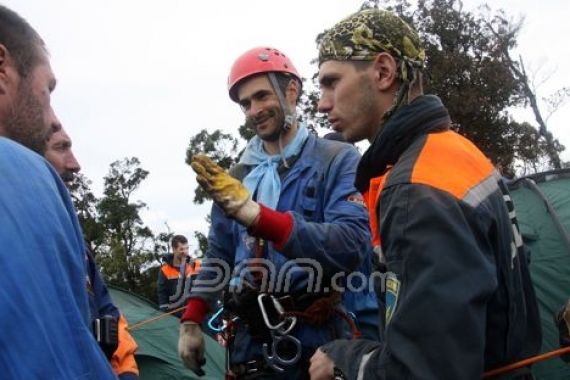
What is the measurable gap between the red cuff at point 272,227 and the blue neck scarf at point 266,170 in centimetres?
52

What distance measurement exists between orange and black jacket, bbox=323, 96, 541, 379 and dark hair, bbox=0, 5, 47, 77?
1081 mm

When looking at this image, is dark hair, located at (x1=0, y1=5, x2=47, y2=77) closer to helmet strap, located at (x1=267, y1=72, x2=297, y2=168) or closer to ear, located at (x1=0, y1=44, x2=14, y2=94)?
ear, located at (x1=0, y1=44, x2=14, y2=94)

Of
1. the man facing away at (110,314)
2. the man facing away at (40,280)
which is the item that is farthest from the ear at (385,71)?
the man facing away at (110,314)

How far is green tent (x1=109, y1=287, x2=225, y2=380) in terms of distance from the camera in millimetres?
6586

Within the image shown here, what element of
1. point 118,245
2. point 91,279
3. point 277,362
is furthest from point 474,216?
point 118,245

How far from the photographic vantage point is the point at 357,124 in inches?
97.3

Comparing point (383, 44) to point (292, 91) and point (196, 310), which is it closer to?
point (292, 91)

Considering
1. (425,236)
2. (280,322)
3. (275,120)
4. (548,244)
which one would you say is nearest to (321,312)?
(280,322)

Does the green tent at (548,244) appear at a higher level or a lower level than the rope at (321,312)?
lower

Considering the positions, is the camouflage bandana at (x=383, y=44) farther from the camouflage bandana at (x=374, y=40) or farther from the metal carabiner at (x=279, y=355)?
the metal carabiner at (x=279, y=355)

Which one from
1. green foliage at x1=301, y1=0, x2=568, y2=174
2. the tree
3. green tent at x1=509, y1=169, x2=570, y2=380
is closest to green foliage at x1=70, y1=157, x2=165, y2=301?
the tree

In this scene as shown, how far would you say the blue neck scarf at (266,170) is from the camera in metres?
3.50

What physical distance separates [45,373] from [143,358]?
5530 mm

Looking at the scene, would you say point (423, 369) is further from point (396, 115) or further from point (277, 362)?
point (277, 362)
